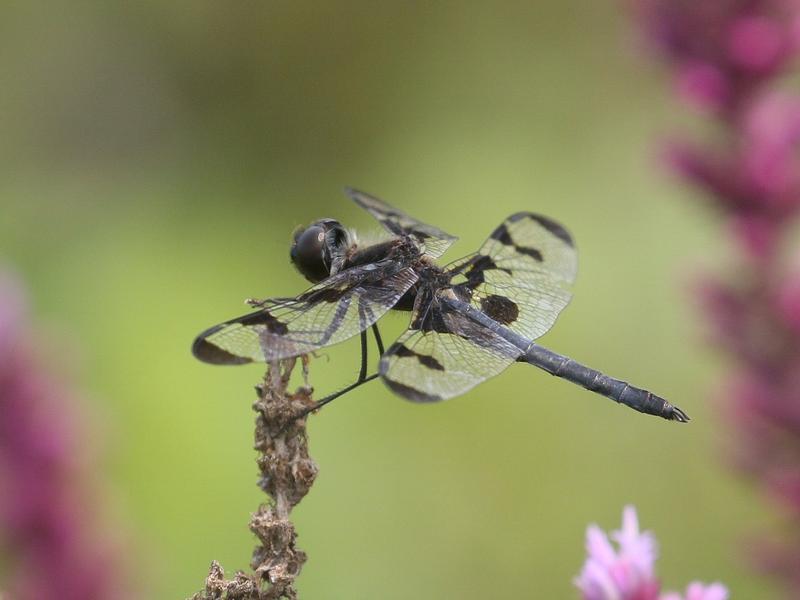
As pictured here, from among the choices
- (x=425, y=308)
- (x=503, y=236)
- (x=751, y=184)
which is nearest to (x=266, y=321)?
(x=425, y=308)

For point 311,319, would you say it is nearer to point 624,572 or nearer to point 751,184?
point 624,572

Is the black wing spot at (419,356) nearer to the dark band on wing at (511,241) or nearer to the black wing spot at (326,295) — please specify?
the black wing spot at (326,295)

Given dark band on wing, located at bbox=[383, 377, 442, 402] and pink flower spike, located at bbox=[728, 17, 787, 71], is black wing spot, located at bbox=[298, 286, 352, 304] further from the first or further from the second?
pink flower spike, located at bbox=[728, 17, 787, 71]

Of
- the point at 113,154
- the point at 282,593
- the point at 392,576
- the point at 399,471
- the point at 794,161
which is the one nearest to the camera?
the point at 282,593

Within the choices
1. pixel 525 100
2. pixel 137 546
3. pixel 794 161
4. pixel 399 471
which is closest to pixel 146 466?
pixel 399 471

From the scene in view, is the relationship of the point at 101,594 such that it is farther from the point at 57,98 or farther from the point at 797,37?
the point at 57,98

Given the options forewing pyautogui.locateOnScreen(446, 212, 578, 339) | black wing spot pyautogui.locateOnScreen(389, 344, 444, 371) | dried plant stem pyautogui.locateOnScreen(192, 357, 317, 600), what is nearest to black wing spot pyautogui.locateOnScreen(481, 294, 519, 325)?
forewing pyautogui.locateOnScreen(446, 212, 578, 339)
